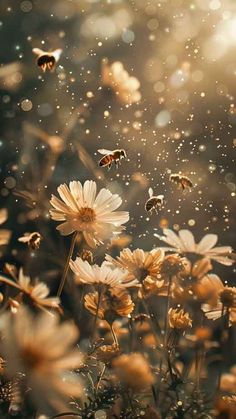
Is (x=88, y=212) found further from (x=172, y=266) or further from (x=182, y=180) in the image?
(x=182, y=180)

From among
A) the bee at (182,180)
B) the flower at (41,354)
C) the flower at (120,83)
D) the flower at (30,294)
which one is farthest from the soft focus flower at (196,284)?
the flower at (120,83)

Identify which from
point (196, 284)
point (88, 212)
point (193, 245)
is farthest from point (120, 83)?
point (196, 284)

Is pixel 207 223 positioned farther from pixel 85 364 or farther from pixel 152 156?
pixel 85 364

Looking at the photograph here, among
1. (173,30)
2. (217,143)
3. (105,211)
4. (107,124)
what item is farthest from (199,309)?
(173,30)

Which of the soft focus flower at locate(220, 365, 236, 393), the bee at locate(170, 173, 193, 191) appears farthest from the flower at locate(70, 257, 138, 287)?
the bee at locate(170, 173, 193, 191)

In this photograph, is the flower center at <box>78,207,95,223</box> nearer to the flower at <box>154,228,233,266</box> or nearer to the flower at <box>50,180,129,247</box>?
the flower at <box>50,180,129,247</box>

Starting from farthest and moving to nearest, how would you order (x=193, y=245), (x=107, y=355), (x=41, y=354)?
(x=193, y=245), (x=107, y=355), (x=41, y=354)

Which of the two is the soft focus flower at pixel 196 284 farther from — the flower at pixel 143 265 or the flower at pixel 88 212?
the flower at pixel 88 212
